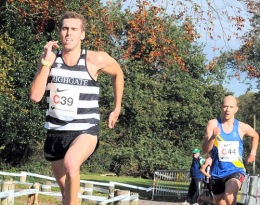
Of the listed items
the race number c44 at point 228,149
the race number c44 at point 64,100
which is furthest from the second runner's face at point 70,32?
the race number c44 at point 228,149

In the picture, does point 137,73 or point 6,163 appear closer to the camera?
point 6,163

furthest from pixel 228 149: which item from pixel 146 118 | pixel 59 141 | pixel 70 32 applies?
pixel 146 118

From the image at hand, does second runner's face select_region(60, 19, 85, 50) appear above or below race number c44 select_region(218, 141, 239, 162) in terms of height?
above

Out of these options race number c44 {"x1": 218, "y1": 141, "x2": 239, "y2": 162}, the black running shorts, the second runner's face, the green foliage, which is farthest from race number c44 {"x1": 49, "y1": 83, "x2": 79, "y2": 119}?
the green foliage

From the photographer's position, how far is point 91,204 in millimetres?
16531

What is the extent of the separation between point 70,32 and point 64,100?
2.35 ft

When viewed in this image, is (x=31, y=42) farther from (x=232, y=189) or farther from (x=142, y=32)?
(x=232, y=189)

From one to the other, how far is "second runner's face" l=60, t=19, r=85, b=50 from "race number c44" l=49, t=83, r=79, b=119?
43cm

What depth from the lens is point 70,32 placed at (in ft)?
25.4

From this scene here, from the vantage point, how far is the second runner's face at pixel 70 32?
7738 mm

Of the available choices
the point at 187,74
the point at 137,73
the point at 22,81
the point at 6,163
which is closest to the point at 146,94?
the point at 137,73

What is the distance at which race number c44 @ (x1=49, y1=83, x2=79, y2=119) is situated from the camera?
25.2 ft

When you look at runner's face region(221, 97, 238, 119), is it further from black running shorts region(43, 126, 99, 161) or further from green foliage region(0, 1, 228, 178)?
green foliage region(0, 1, 228, 178)

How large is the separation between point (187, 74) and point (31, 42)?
33.7m
